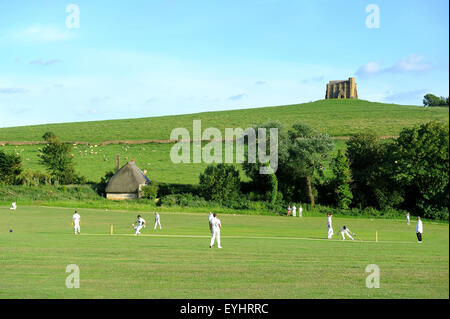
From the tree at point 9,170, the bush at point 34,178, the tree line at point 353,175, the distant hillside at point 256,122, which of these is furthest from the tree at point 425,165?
the tree at point 9,170

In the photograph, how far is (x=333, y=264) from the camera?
2297 cm

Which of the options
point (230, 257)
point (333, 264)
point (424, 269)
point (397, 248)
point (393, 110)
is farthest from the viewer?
point (393, 110)

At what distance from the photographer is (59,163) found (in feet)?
298

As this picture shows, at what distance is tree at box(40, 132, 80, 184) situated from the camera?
88500 millimetres

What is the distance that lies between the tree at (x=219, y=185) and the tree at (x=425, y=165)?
22.1m

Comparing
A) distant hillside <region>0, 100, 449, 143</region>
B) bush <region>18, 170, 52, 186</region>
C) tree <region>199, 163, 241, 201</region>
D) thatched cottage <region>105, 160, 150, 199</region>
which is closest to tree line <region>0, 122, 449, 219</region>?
tree <region>199, 163, 241, 201</region>

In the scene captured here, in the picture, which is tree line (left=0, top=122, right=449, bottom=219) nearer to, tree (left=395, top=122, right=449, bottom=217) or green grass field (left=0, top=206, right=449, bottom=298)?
tree (left=395, top=122, right=449, bottom=217)

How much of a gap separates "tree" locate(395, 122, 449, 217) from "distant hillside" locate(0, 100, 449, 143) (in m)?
43.2

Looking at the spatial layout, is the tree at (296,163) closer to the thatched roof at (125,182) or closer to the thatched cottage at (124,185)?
the thatched cottage at (124,185)

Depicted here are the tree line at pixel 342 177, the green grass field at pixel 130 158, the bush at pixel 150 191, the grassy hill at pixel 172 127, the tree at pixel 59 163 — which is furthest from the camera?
the grassy hill at pixel 172 127

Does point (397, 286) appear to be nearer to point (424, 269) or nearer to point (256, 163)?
point (424, 269)

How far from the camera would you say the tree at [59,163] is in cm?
8850

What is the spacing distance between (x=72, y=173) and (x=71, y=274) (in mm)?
73504

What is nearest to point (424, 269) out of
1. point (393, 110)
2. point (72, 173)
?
point (72, 173)
